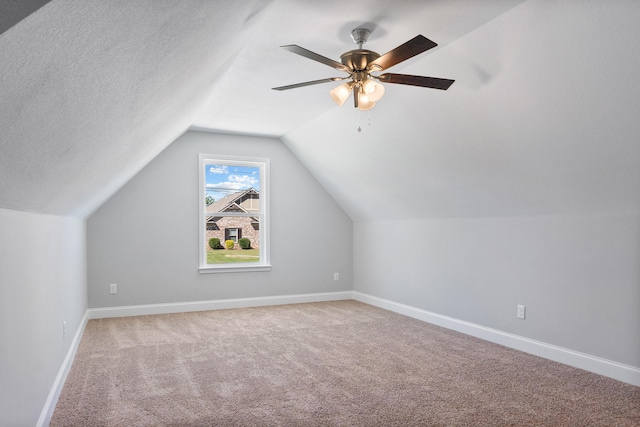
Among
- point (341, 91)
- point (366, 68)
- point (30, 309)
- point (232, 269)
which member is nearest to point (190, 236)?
point (232, 269)

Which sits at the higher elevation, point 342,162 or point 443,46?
point 443,46

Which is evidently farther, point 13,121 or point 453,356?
point 453,356

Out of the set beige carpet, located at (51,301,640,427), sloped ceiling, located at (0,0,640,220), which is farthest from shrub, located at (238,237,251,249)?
sloped ceiling, located at (0,0,640,220)

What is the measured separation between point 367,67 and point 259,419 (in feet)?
7.33

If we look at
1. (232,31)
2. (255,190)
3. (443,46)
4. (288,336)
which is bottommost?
(288,336)

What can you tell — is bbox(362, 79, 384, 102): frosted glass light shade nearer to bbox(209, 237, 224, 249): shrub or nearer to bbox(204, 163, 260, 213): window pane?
bbox(204, 163, 260, 213): window pane

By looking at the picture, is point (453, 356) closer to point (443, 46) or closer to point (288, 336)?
point (288, 336)

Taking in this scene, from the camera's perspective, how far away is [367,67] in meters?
2.79

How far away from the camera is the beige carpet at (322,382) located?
102 inches

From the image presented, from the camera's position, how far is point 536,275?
3826mm

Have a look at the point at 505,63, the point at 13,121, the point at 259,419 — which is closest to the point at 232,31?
the point at 13,121

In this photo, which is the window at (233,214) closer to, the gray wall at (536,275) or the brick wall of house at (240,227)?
the brick wall of house at (240,227)

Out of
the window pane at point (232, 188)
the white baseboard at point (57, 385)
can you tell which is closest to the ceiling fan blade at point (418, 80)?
the white baseboard at point (57, 385)

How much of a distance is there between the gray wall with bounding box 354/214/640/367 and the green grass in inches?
79.4
